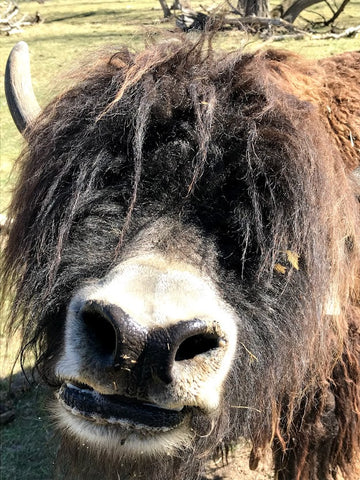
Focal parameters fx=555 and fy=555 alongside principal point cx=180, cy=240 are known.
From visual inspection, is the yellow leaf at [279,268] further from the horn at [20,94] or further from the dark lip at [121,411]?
the horn at [20,94]

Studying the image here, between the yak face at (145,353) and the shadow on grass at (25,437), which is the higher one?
the yak face at (145,353)

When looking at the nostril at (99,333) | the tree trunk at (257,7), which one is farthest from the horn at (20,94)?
the tree trunk at (257,7)

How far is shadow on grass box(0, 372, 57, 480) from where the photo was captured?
3.66m

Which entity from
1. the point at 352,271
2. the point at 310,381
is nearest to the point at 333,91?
the point at 352,271

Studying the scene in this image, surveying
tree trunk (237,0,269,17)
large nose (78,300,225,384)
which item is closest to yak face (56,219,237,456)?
large nose (78,300,225,384)

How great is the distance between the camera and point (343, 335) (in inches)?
101

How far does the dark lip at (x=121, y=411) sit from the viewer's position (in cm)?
187

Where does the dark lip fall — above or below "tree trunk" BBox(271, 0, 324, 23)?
above

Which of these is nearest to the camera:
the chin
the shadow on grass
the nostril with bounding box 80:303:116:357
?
the nostril with bounding box 80:303:116:357

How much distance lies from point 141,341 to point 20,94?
6.40 ft

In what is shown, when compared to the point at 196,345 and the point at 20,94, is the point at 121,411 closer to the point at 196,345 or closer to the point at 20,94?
the point at 196,345

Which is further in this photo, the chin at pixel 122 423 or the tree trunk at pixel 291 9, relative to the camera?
the tree trunk at pixel 291 9

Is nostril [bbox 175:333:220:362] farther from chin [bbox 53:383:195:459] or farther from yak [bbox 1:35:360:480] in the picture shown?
chin [bbox 53:383:195:459]

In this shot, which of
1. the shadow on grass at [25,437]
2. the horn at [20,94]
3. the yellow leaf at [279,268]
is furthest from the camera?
the shadow on grass at [25,437]
